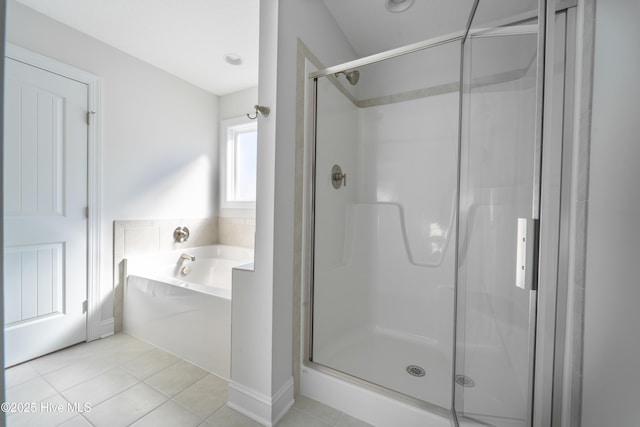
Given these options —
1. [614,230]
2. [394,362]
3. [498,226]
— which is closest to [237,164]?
[394,362]

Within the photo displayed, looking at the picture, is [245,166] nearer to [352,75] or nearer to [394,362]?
[352,75]

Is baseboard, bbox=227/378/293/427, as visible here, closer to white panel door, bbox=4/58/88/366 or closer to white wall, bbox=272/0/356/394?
white wall, bbox=272/0/356/394

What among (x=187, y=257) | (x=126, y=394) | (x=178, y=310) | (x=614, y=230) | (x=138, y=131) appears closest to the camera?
(x=614, y=230)

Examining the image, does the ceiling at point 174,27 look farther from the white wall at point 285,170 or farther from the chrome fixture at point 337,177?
the chrome fixture at point 337,177

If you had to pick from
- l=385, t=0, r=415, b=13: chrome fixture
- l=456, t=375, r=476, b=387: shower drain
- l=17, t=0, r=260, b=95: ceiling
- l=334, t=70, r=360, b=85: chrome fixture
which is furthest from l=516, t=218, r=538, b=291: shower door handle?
l=17, t=0, r=260, b=95: ceiling

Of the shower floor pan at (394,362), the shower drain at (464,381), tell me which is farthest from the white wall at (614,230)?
the shower floor pan at (394,362)

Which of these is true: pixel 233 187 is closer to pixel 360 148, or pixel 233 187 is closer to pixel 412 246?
pixel 360 148

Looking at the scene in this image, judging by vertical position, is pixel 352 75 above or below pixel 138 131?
above

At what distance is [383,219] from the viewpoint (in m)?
1.96

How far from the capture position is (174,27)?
5.94ft

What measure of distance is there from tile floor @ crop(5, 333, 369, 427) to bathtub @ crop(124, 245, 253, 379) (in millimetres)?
109

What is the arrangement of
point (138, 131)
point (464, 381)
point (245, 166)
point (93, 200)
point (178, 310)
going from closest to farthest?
point (464, 381) < point (178, 310) < point (93, 200) < point (138, 131) < point (245, 166)

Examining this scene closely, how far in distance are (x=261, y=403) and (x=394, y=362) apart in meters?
0.80

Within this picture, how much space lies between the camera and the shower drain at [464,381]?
973mm
